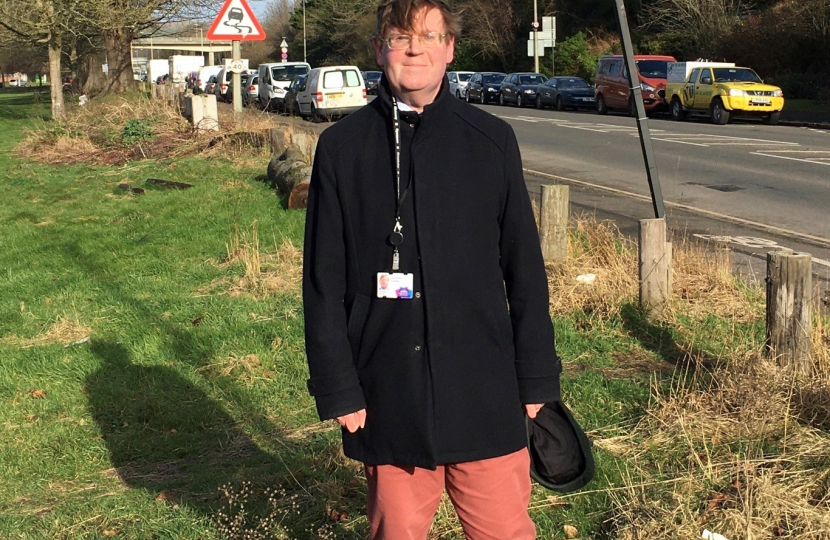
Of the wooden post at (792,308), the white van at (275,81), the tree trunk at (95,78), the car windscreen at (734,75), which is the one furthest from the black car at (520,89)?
the wooden post at (792,308)

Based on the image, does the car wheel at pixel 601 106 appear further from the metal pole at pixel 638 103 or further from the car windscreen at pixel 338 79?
the metal pole at pixel 638 103

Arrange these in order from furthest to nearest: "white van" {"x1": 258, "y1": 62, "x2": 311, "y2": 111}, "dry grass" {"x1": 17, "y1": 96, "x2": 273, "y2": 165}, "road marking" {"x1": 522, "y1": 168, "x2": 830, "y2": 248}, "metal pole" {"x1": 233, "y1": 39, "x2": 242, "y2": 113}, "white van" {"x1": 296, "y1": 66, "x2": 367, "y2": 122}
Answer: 1. "white van" {"x1": 258, "y1": 62, "x2": 311, "y2": 111}
2. "white van" {"x1": 296, "y1": 66, "x2": 367, "y2": 122}
3. "dry grass" {"x1": 17, "y1": 96, "x2": 273, "y2": 165}
4. "metal pole" {"x1": 233, "y1": 39, "x2": 242, "y2": 113}
5. "road marking" {"x1": 522, "y1": 168, "x2": 830, "y2": 248}

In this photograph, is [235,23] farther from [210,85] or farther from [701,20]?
[210,85]

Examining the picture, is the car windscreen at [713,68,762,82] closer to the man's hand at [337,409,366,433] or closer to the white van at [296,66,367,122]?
the white van at [296,66,367,122]

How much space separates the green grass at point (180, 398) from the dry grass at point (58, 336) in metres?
0.04

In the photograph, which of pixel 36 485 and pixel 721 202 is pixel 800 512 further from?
pixel 721 202

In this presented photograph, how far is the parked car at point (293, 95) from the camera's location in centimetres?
3186

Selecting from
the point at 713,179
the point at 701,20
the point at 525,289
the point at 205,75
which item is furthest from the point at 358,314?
the point at 205,75

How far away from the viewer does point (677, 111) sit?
2961 cm

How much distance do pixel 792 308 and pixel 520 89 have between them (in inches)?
1384

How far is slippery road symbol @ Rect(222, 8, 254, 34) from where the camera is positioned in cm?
1568

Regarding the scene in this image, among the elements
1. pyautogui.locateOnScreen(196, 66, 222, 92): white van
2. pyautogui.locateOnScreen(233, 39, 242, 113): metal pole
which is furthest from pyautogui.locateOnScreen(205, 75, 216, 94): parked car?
pyautogui.locateOnScreen(233, 39, 242, 113): metal pole

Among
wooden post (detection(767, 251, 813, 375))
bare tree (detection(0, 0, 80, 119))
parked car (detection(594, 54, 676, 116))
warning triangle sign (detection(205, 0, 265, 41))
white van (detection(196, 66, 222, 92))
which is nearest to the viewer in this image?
wooden post (detection(767, 251, 813, 375))

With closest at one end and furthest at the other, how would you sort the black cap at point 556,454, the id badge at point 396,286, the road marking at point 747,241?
the id badge at point 396,286
the black cap at point 556,454
the road marking at point 747,241
